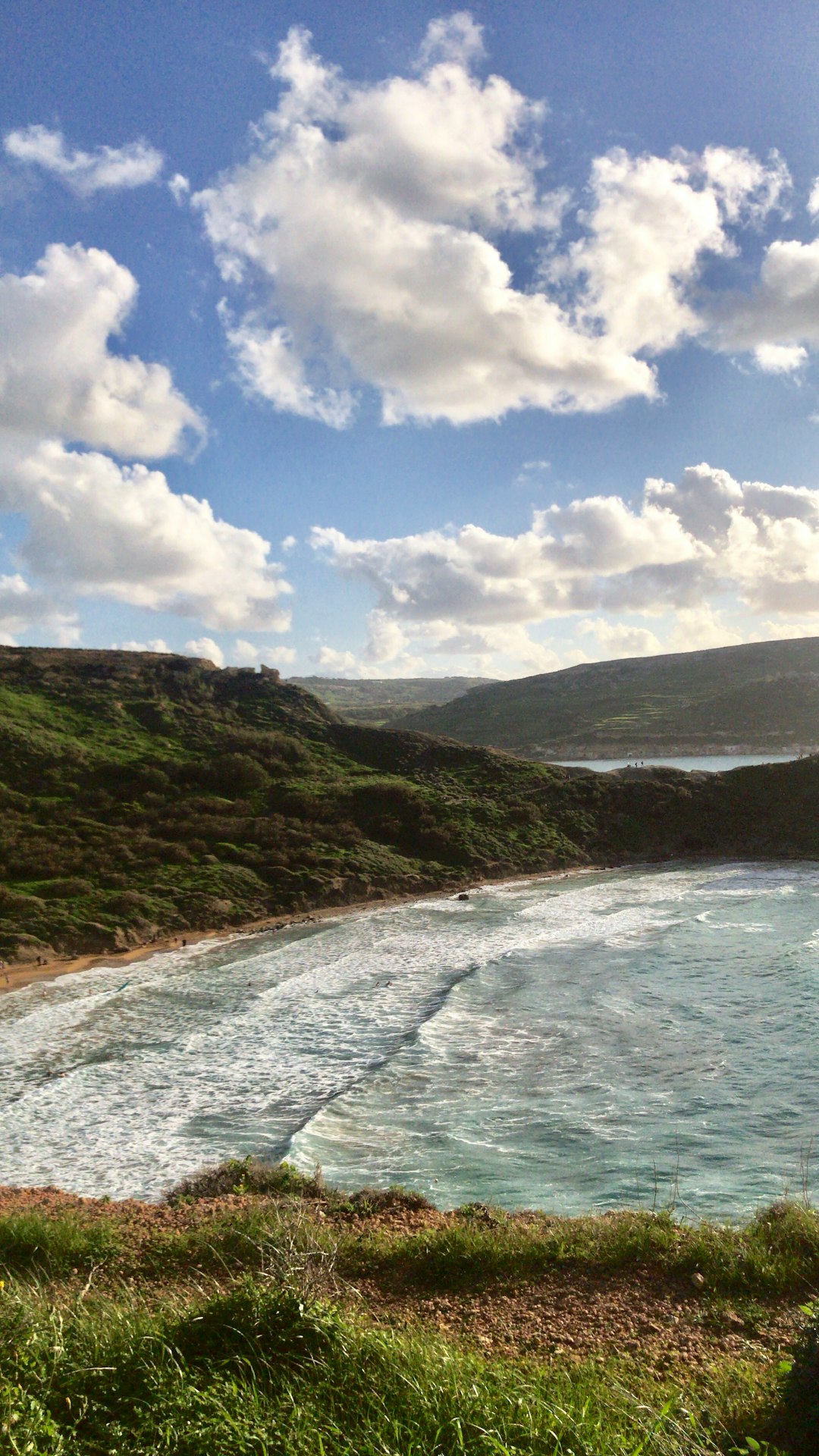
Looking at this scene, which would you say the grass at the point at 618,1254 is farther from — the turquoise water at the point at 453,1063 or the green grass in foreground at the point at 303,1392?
the turquoise water at the point at 453,1063

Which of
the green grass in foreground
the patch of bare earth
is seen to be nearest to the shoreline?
the patch of bare earth

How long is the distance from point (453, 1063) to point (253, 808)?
26.2 meters

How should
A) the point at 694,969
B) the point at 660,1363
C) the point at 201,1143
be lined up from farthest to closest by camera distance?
the point at 694,969 < the point at 201,1143 < the point at 660,1363

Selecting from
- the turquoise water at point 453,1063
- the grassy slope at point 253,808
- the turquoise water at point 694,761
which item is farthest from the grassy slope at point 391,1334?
the turquoise water at point 694,761

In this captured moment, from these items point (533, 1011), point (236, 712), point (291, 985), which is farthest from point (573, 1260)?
point (236, 712)

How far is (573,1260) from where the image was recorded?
27.0 feet

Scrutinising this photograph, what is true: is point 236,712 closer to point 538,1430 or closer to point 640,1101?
point 640,1101

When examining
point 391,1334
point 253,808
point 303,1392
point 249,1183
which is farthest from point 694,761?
point 303,1392

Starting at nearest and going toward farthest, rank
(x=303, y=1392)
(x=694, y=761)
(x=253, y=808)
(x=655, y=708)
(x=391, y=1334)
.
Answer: (x=303, y=1392), (x=391, y=1334), (x=253, y=808), (x=694, y=761), (x=655, y=708)

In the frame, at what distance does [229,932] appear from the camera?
31.4m

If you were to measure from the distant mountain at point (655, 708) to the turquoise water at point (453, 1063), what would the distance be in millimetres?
74241

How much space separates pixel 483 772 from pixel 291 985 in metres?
30.7

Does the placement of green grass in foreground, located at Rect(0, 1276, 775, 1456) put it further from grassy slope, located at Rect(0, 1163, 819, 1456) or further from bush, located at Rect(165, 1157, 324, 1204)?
bush, located at Rect(165, 1157, 324, 1204)

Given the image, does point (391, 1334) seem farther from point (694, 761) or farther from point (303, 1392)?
point (694, 761)
